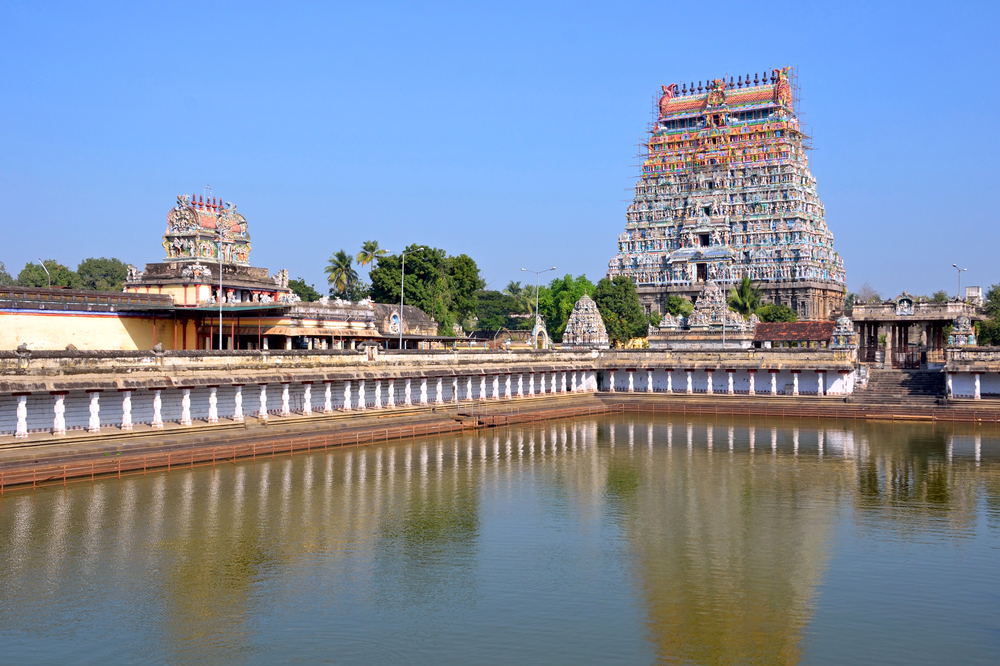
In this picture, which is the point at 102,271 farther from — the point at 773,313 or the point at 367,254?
the point at 773,313

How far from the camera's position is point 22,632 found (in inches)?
690

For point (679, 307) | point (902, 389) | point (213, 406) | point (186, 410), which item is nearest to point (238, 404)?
point (213, 406)

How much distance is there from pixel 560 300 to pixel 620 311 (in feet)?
34.3

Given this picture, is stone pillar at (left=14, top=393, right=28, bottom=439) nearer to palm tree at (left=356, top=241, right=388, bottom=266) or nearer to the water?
the water

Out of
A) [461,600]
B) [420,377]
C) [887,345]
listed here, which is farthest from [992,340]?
[461,600]

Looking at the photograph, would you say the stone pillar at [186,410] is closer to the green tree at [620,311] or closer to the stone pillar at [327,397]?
the stone pillar at [327,397]

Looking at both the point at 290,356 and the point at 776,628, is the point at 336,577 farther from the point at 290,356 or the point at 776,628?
the point at 290,356

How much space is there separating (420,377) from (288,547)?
94.3 feet

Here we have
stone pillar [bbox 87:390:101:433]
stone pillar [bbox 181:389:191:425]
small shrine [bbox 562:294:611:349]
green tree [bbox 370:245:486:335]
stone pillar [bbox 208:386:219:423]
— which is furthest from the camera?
green tree [bbox 370:245:486:335]

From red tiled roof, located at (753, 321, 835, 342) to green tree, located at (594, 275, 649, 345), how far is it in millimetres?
25349

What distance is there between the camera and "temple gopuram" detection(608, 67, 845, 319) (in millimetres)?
113125

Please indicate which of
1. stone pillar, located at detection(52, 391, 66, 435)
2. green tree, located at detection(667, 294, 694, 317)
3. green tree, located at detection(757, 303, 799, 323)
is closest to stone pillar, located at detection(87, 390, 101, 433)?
stone pillar, located at detection(52, 391, 66, 435)

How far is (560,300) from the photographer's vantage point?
11194cm

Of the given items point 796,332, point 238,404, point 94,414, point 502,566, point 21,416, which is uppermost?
point 796,332
